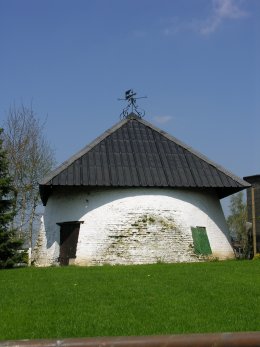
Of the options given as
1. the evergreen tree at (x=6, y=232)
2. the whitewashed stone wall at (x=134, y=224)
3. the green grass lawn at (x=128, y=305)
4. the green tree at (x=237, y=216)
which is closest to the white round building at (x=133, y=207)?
the whitewashed stone wall at (x=134, y=224)

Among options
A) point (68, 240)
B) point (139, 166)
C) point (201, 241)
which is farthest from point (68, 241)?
point (201, 241)

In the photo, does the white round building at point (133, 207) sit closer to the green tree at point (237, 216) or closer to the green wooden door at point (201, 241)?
the green wooden door at point (201, 241)

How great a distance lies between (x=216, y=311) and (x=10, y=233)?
14153mm

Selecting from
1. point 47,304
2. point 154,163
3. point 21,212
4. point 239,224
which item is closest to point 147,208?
point 154,163

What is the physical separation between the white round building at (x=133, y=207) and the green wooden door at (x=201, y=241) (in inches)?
1.5

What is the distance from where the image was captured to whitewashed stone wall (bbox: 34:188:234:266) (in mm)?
18594

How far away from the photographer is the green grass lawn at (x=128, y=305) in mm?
6285

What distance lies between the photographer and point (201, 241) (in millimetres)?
19625

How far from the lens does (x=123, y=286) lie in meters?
10.2

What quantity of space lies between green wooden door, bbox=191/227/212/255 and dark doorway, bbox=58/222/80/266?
4.38 metres

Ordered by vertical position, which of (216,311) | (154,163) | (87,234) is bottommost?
(216,311)

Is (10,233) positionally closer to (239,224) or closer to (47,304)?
(47,304)

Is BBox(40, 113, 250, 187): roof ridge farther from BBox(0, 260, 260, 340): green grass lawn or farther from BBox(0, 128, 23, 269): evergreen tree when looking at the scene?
BBox(0, 260, 260, 340): green grass lawn

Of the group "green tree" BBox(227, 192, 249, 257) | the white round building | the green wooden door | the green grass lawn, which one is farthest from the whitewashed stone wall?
"green tree" BBox(227, 192, 249, 257)
